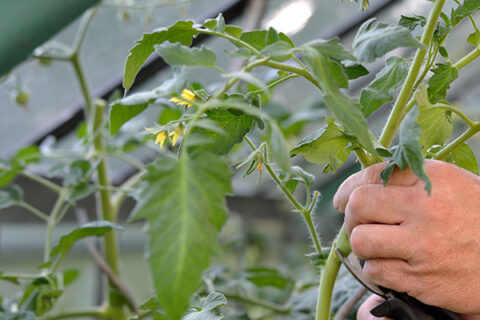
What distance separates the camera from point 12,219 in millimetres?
1567

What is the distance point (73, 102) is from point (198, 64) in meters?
1.30

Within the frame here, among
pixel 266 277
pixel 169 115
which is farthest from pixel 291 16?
pixel 266 277

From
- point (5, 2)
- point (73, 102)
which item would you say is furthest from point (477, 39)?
point (73, 102)

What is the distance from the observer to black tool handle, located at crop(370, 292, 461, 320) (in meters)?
0.38

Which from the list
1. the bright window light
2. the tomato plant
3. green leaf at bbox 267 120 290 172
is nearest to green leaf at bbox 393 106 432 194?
the tomato plant

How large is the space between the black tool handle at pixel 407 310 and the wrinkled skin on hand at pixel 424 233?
1 cm

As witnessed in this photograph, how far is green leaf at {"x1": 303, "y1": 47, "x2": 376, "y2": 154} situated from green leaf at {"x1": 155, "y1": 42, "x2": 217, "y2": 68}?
0.05 meters

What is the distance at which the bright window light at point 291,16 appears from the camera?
186 centimetres

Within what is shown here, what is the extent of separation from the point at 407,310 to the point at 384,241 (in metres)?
0.06

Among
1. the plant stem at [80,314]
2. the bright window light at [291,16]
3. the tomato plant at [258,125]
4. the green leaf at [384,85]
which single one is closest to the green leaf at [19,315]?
the tomato plant at [258,125]

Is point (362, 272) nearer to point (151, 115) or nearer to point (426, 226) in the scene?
point (426, 226)

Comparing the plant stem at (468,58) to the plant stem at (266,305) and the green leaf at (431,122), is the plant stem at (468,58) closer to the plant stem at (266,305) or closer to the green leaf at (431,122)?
the green leaf at (431,122)

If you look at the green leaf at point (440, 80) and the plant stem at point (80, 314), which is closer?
the green leaf at point (440, 80)

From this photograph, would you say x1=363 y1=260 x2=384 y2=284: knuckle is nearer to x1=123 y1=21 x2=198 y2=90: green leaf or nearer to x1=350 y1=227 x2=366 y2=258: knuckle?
x1=350 y1=227 x2=366 y2=258: knuckle
